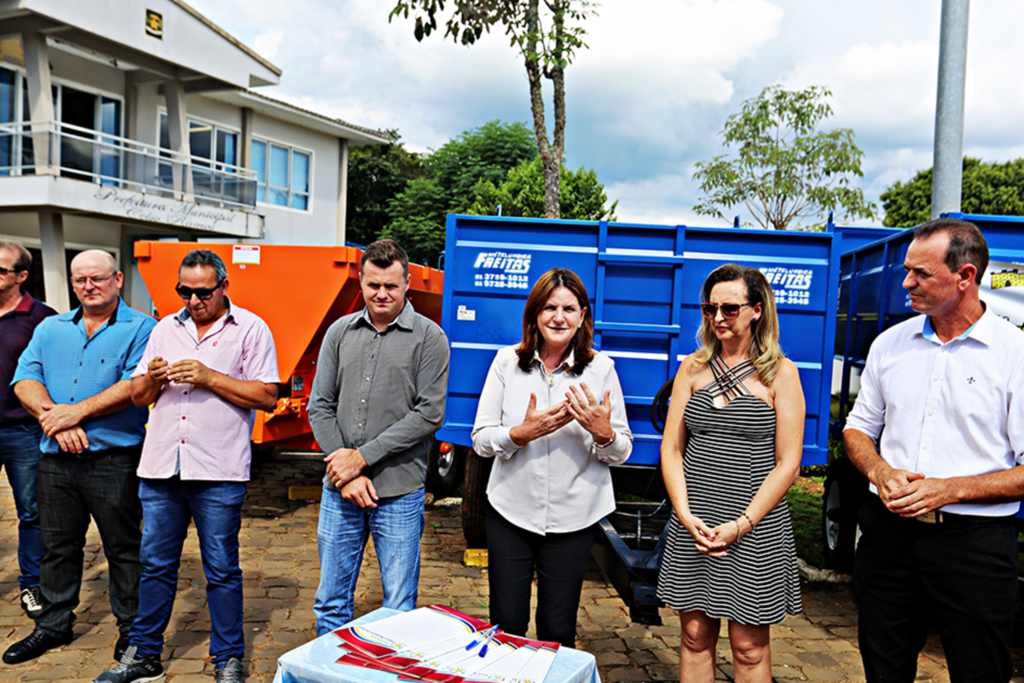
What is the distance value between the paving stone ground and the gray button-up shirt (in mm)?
1489

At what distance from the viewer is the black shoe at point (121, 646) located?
3.88 metres

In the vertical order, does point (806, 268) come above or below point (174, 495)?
above

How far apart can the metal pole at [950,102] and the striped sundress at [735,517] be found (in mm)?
3818

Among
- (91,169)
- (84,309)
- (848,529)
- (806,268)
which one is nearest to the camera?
(84,309)

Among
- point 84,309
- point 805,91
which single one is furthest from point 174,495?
point 805,91

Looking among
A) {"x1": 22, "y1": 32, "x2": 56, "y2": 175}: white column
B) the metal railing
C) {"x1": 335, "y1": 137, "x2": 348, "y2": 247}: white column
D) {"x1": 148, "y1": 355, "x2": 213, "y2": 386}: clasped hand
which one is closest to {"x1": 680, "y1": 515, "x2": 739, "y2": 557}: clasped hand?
{"x1": 148, "y1": 355, "x2": 213, "y2": 386}: clasped hand

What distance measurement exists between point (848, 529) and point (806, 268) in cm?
227

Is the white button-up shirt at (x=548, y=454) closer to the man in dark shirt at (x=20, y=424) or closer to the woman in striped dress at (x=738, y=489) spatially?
the woman in striped dress at (x=738, y=489)

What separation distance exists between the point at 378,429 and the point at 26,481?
2.58 meters

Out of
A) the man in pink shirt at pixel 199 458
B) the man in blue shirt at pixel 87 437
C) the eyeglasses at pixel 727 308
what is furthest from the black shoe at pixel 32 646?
the eyeglasses at pixel 727 308

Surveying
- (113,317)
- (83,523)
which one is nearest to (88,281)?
(113,317)

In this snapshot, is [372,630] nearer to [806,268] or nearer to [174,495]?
[174,495]

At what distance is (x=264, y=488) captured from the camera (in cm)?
789

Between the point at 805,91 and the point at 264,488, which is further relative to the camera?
the point at 805,91
